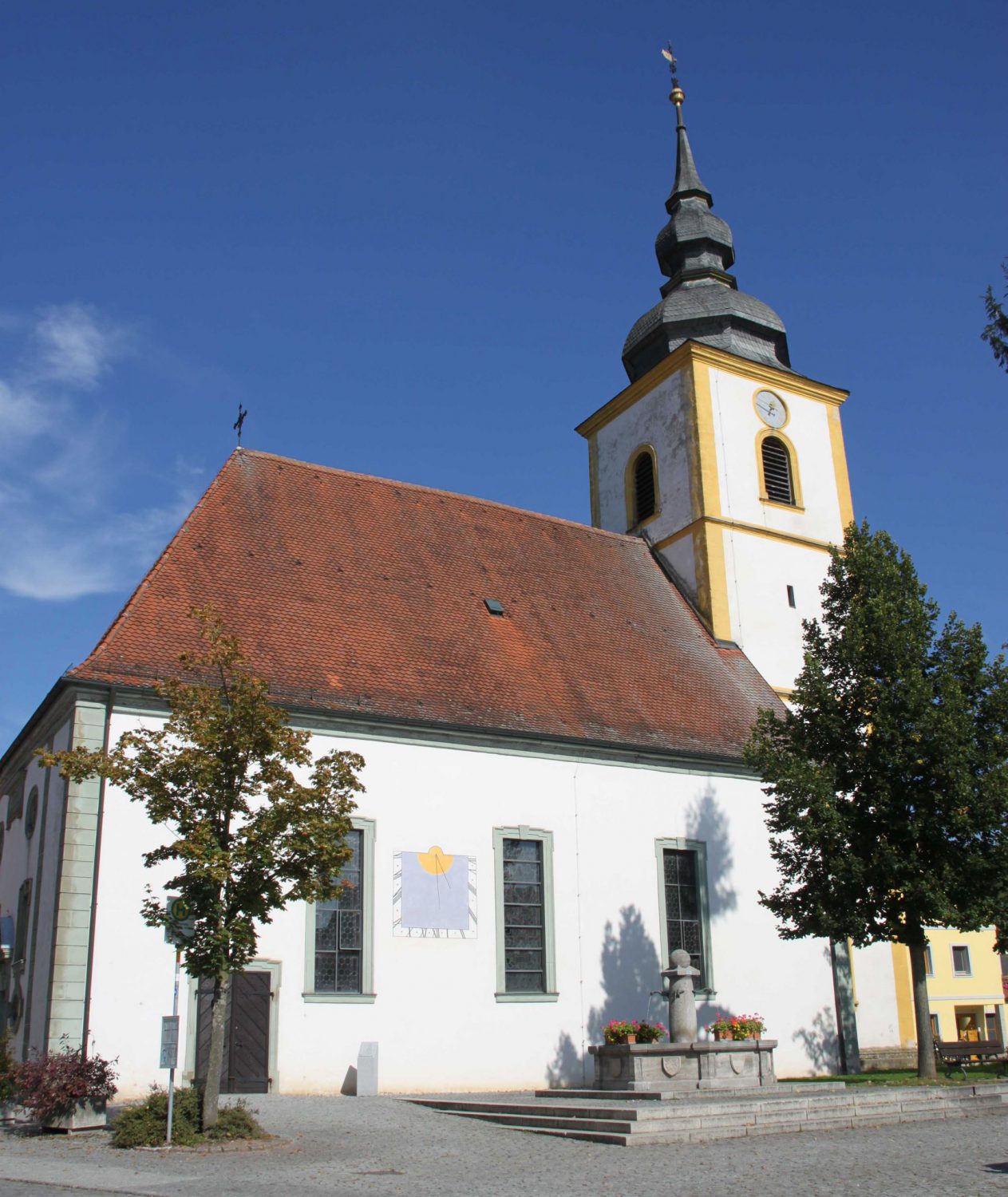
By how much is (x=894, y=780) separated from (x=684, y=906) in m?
4.53

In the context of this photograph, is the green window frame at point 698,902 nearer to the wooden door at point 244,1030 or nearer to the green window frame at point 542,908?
the green window frame at point 542,908

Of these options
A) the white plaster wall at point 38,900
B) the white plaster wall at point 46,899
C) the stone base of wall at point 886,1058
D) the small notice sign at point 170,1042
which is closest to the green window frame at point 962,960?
the stone base of wall at point 886,1058

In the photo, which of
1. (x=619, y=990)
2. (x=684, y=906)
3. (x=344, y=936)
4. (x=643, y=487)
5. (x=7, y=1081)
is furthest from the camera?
(x=643, y=487)

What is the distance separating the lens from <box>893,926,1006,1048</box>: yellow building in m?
38.5

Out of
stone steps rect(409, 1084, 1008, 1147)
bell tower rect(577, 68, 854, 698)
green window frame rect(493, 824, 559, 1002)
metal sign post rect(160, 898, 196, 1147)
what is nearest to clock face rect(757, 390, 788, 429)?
bell tower rect(577, 68, 854, 698)

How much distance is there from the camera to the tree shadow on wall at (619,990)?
717 inches

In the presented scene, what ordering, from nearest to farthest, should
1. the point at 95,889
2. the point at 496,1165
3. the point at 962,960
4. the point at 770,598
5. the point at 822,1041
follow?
the point at 496,1165
the point at 95,889
the point at 822,1041
the point at 770,598
the point at 962,960

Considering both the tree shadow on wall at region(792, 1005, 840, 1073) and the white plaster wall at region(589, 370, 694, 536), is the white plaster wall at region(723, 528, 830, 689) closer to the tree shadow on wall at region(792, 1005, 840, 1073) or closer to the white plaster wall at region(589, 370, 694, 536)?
the white plaster wall at region(589, 370, 694, 536)

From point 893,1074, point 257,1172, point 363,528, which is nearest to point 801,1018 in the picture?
point 893,1074

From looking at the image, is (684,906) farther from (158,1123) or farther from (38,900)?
(158,1123)

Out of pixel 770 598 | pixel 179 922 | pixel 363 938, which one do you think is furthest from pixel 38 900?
pixel 770 598

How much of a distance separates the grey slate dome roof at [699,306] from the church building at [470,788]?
1.68 meters

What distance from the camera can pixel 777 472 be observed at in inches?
1092

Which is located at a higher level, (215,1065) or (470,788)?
(470,788)
